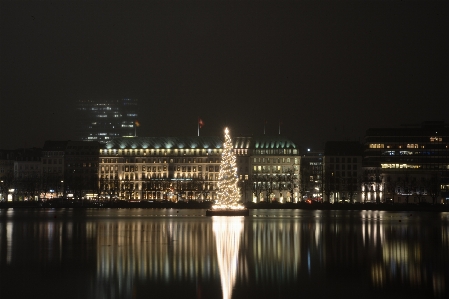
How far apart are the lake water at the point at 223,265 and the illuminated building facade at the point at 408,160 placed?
111 metres

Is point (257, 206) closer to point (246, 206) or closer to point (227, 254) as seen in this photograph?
point (246, 206)

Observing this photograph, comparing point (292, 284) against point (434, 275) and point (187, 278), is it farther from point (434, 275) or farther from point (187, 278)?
point (434, 275)

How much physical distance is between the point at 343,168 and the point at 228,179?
9494cm

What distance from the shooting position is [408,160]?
17012 centimetres

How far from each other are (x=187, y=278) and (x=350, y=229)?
37.2 metres

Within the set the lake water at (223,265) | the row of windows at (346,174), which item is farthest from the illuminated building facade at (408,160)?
the lake water at (223,265)

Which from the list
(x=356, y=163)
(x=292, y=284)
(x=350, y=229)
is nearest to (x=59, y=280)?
(x=292, y=284)

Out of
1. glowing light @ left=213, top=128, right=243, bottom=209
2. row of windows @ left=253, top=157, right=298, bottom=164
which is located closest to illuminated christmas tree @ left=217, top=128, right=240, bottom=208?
glowing light @ left=213, top=128, right=243, bottom=209

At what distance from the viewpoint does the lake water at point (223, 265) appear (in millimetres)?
30016

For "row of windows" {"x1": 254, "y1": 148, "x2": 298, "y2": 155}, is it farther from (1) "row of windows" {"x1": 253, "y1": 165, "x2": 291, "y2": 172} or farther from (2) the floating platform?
(2) the floating platform

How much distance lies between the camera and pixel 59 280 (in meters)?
32.9

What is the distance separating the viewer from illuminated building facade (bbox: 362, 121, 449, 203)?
168 metres

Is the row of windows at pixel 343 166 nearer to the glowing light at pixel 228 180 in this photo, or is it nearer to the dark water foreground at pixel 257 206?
the dark water foreground at pixel 257 206

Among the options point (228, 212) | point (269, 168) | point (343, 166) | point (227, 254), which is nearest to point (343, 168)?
point (343, 166)
